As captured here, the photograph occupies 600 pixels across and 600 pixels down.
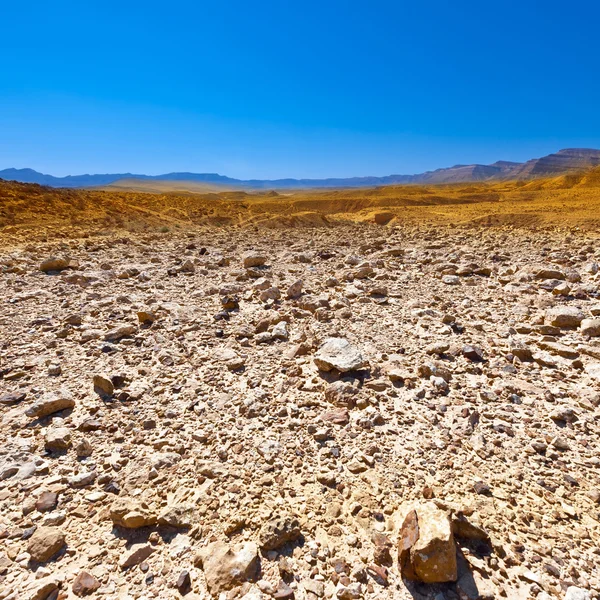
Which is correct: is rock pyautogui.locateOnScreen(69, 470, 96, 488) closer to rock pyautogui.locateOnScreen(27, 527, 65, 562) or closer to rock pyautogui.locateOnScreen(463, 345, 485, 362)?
rock pyautogui.locateOnScreen(27, 527, 65, 562)

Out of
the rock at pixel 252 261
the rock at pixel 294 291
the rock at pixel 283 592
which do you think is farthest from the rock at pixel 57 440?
the rock at pixel 252 261

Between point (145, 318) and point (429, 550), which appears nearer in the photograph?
point (429, 550)

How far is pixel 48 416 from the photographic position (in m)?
3.54

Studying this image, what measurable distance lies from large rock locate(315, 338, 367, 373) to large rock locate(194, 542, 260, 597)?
2174 millimetres

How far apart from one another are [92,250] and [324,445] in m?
10.6

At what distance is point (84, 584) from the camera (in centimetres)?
208

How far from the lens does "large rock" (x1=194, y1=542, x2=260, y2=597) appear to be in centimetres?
206

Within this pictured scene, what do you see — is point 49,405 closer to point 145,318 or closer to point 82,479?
point 82,479

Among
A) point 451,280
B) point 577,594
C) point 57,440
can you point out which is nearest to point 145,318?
point 57,440

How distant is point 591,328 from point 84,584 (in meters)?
5.79

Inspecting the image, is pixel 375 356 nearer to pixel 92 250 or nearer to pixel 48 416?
pixel 48 416

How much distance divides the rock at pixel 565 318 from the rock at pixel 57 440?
19.4 feet

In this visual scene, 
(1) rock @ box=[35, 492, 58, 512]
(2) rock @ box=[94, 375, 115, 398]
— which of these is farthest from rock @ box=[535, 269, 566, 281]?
(1) rock @ box=[35, 492, 58, 512]

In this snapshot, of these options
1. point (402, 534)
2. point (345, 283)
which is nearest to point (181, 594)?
point (402, 534)
